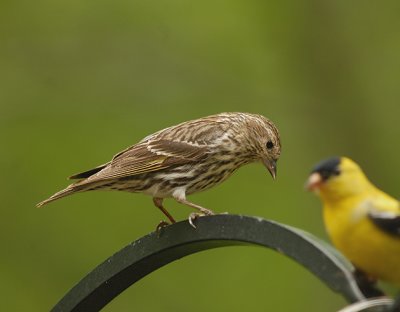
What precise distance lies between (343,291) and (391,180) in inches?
246

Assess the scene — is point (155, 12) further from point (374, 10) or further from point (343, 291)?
point (343, 291)

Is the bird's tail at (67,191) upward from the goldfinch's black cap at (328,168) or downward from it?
upward

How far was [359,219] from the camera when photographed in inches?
120

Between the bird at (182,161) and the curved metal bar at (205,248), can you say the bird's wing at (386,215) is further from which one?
the bird at (182,161)

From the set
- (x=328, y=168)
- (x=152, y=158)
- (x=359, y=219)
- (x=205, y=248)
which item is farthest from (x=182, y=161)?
(x=359, y=219)

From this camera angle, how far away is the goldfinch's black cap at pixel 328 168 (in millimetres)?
3176

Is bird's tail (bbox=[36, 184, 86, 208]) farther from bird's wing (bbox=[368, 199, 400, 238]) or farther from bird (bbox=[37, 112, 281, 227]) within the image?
bird's wing (bbox=[368, 199, 400, 238])

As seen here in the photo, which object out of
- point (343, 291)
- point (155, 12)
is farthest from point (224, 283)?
point (343, 291)

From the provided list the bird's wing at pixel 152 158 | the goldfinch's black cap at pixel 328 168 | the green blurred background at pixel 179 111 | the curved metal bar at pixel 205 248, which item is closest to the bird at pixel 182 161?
the bird's wing at pixel 152 158

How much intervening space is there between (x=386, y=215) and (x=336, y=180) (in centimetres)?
22

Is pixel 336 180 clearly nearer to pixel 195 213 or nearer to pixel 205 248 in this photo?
pixel 205 248

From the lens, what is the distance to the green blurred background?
9.17 m

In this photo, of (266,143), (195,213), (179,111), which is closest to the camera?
(195,213)

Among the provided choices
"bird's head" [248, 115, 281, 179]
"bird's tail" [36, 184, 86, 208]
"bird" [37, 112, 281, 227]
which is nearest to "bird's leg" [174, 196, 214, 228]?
"bird" [37, 112, 281, 227]
